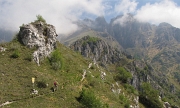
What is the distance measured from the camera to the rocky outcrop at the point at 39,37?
62.7m

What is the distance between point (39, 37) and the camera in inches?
2589

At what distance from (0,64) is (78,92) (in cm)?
2183

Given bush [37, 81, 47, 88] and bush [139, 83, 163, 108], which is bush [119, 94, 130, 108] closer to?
bush [37, 81, 47, 88]

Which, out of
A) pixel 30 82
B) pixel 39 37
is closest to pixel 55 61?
pixel 39 37

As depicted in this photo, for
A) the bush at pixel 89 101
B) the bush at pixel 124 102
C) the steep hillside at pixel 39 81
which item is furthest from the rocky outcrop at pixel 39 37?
the bush at pixel 124 102

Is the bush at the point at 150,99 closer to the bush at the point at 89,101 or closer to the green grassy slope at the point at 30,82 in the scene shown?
the green grassy slope at the point at 30,82

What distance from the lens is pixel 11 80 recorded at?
46094 millimetres

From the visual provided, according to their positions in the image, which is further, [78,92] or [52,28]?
[52,28]

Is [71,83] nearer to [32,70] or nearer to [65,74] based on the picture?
[65,74]

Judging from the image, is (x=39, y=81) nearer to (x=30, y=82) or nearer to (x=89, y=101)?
(x=30, y=82)

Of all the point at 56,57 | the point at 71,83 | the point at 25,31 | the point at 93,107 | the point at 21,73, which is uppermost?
the point at 25,31

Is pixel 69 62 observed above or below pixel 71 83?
above

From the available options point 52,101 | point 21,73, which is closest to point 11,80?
point 21,73

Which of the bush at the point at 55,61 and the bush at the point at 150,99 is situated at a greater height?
the bush at the point at 55,61
